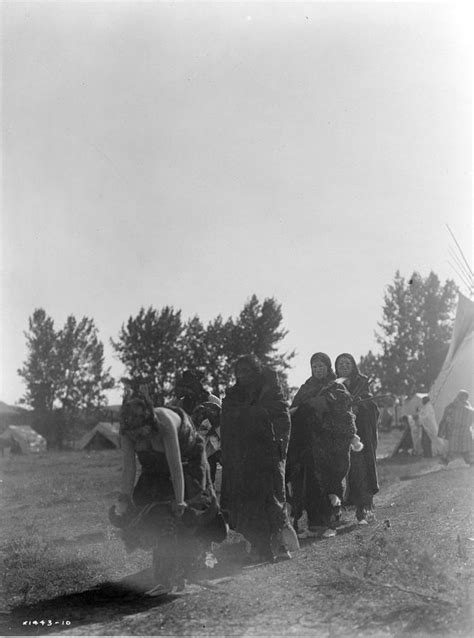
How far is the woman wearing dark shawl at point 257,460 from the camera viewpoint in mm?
7012

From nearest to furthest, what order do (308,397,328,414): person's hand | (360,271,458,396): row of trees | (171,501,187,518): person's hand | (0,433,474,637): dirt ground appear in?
(0,433,474,637): dirt ground → (171,501,187,518): person's hand → (308,397,328,414): person's hand → (360,271,458,396): row of trees

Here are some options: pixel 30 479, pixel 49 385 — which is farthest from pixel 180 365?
pixel 30 479

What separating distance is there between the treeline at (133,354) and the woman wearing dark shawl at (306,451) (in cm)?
3970

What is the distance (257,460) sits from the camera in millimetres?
7082

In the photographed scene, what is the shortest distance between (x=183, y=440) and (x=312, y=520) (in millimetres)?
3148

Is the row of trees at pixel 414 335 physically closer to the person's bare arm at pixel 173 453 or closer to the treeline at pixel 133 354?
the treeline at pixel 133 354

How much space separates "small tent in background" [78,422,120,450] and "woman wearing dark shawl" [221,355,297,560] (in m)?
42.6

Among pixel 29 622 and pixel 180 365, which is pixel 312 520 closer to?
pixel 29 622

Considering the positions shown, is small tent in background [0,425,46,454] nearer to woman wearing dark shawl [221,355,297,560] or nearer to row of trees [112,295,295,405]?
row of trees [112,295,295,405]

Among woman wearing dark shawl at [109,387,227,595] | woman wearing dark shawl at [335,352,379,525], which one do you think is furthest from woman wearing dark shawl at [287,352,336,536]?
woman wearing dark shawl at [109,387,227,595]

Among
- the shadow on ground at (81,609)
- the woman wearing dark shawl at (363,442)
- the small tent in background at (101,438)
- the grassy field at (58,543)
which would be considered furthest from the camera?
the small tent in background at (101,438)

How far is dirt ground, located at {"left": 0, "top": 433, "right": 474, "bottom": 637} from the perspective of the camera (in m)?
4.68

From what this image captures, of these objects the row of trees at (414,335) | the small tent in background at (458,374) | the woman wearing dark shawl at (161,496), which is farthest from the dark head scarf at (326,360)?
the row of trees at (414,335)

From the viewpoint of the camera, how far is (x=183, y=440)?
5980 mm
